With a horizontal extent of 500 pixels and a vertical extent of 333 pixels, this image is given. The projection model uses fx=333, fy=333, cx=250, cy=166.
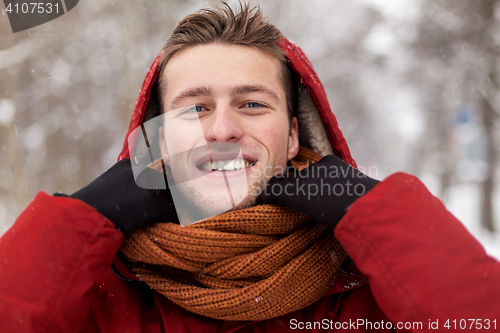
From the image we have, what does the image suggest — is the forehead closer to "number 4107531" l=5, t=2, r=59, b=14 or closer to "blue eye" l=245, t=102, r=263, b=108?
"blue eye" l=245, t=102, r=263, b=108

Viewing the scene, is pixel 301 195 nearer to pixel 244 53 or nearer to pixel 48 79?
pixel 244 53

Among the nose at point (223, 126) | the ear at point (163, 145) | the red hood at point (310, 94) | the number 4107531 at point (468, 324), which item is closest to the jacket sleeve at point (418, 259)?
the number 4107531 at point (468, 324)

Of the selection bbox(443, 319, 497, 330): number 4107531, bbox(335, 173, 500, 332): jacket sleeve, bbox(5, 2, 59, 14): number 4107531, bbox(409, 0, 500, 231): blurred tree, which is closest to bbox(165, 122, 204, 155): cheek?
bbox(335, 173, 500, 332): jacket sleeve

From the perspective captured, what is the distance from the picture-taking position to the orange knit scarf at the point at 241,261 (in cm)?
141

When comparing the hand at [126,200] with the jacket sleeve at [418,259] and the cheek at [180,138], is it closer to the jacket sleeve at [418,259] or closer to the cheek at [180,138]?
the cheek at [180,138]

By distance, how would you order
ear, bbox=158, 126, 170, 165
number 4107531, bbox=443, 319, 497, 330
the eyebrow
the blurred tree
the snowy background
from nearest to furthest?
number 4107531, bbox=443, 319, 497, 330, the eyebrow, ear, bbox=158, 126, 170, 165, the snowy background, the blurred tree

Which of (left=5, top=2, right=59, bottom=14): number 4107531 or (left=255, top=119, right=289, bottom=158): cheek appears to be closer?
(left=255, top=119, right=289, bottom=158): cheek

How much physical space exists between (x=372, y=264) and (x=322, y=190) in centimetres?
34

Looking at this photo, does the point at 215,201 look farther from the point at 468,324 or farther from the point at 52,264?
the point at 468,324

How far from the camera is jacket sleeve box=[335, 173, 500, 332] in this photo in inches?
44.0

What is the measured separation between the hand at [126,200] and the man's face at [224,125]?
19cm

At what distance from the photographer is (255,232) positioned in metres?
1.52

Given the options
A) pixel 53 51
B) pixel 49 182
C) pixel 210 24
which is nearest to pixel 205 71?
pixel 210 24

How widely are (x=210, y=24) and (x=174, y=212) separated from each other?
1.11m
